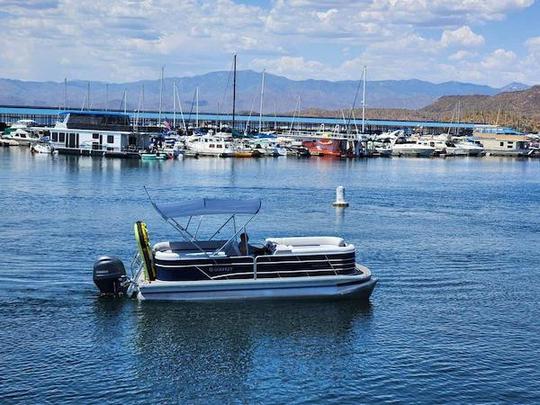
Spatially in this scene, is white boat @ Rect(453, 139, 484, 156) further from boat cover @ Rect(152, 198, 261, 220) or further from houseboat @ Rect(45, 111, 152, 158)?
boat cover @ Rect(152, 198, 261, 220)

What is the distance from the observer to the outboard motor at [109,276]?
27.5 m

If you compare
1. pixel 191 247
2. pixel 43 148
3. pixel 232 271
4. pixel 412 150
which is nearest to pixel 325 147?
pixel 412 150

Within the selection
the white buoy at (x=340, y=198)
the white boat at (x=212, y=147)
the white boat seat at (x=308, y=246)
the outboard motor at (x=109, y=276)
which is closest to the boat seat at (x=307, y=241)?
the white boat seat at (x=308, y=246)

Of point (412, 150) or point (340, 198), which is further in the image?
point (412, 150)

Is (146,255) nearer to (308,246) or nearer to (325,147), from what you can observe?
(308,246)

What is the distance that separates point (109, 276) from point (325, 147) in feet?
317

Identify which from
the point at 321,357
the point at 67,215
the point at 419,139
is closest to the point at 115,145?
the point at 67,215

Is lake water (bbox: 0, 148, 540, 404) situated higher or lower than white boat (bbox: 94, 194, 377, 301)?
lower

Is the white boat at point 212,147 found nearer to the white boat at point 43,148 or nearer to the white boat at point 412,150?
the white boat at point 43,148

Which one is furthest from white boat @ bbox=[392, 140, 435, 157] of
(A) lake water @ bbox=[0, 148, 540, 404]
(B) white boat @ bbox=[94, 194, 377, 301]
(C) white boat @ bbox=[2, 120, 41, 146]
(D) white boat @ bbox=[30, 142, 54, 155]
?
(B) white boat @ bbox=[94, 194, 377, 301]

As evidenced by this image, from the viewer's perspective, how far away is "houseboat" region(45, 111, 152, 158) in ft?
323

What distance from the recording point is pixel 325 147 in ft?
403

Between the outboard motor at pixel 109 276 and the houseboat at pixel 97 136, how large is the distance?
70.9m

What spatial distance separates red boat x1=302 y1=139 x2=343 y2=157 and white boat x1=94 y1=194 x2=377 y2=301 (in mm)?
93897
